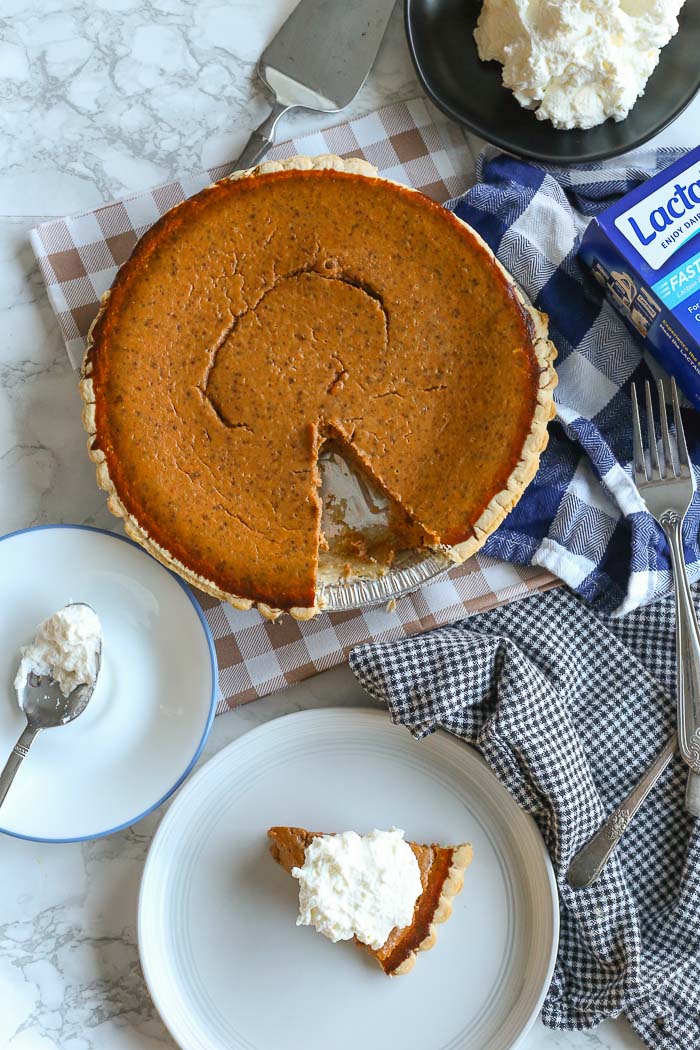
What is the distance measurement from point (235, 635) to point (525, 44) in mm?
1600

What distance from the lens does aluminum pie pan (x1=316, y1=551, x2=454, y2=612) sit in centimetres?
217

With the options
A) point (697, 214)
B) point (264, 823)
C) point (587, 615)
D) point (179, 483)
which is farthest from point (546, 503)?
point (264, 823)

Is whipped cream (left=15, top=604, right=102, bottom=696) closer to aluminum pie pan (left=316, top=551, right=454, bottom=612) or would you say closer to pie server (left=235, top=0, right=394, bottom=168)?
aluminum pie pan (left=316, top=551, right=454, bottom=612)

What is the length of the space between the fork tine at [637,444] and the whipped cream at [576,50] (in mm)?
698

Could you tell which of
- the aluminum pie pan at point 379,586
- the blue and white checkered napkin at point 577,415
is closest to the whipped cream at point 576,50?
the blue and white checkered napkin at point 577,415

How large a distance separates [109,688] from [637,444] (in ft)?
4.71

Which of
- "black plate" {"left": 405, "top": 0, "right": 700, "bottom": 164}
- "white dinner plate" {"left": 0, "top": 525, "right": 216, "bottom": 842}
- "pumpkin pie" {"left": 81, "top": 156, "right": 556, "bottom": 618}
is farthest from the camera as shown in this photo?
"black plate" {"left": 405, "top": 0, "right": 700, "bottom": 164}

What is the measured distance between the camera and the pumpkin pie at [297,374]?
2109 millimetres

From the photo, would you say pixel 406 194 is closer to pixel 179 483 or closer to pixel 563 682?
pixel 179 483

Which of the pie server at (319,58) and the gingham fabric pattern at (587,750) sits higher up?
the pie server at (319,58)

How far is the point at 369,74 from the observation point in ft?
7.98

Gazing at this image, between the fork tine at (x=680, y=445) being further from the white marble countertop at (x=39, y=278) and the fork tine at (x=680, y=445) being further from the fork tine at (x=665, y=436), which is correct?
the white marble countertop at (x=39, y=278)

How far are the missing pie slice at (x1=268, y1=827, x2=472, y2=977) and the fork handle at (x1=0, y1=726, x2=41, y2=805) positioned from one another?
2.05 feet

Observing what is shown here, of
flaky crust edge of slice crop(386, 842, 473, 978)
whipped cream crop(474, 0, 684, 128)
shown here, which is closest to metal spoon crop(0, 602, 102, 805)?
flaky crust edge of slice crop(386, 842, 473, 978)
